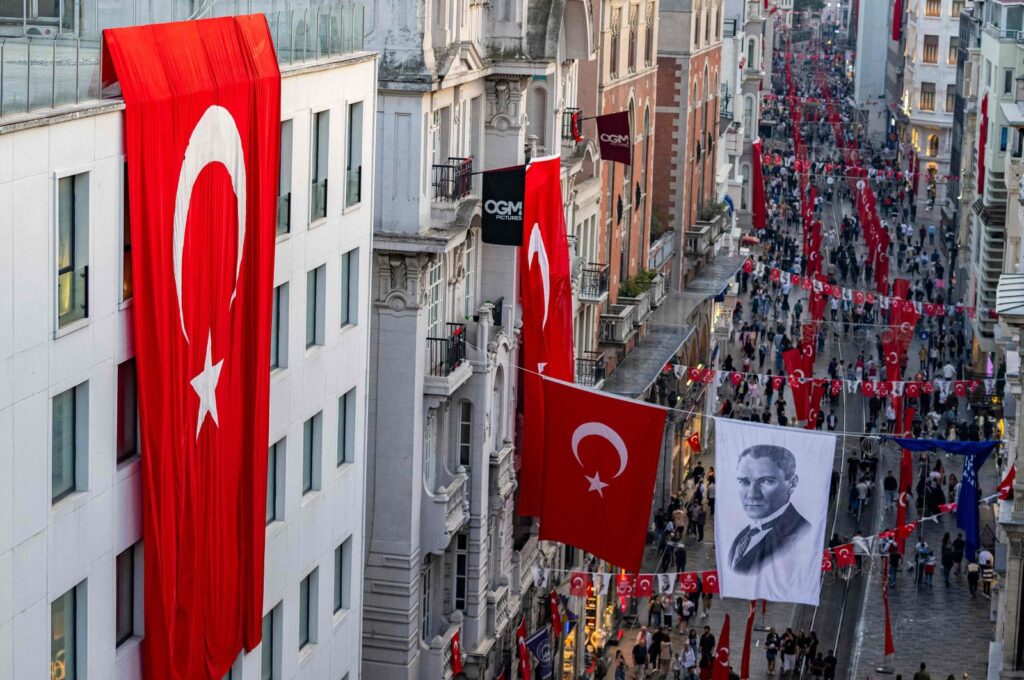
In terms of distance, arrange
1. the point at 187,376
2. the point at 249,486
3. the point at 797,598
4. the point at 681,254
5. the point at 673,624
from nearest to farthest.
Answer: the point at 187,376 → the point at 249,486 → the point at 797,598 → the point at 673,624 → the point at 681,254

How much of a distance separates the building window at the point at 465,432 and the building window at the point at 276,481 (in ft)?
45.3

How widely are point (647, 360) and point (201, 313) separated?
145 feet

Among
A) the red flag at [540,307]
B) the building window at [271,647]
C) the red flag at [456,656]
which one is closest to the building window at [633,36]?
the red flag at [540,307]

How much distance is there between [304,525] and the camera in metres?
35.8

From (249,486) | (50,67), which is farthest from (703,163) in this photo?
(50,67)

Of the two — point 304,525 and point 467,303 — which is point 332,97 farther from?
point 467,303

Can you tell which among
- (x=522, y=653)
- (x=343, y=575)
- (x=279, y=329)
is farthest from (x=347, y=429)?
(x=522, y=653)

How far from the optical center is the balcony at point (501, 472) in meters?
49.8

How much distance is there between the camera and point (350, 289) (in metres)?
38.6

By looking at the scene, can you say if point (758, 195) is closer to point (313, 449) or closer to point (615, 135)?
point (615, 135)

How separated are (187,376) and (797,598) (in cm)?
1609

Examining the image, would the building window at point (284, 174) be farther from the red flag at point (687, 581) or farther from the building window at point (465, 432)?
the red flag at point (687, 581)

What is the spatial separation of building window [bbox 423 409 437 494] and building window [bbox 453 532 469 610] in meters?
2.11

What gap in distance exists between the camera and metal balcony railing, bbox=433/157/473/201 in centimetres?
4625
